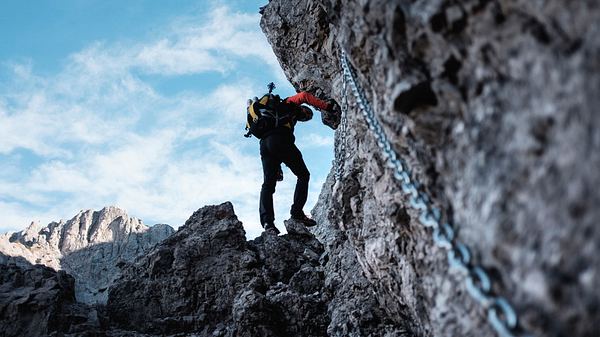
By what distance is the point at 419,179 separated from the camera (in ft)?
14.2

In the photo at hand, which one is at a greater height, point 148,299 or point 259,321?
point 148,299

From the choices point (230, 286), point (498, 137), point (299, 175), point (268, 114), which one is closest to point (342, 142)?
point (268, 114)

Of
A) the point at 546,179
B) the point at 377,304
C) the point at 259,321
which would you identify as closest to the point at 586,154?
the point at 546,179

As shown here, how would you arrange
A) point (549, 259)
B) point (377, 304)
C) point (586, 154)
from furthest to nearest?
1. point (377, 304)
2. point (549, 259)
3. point (586, 154)

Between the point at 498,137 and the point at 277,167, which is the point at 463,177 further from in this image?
the point at 277,167

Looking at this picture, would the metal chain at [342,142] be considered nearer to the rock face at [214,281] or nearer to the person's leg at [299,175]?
the rock face at [214,281]

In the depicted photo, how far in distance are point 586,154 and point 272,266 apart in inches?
377

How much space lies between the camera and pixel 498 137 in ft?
9.45

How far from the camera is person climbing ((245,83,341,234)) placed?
1187cm

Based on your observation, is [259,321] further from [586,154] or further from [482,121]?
[586,154]

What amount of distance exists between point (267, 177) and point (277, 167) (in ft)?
1.34

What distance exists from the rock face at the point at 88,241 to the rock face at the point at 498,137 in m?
16.8

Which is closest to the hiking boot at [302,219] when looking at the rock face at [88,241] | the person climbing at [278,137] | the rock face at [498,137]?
the person climbing at [278,137]

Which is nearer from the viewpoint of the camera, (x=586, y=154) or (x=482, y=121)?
(x=586, y=154)
